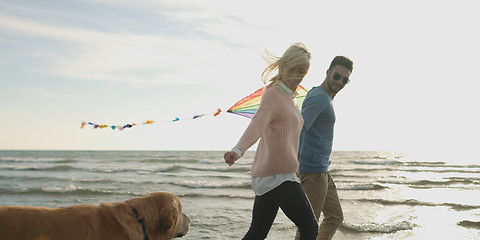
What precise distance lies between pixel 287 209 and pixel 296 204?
0.08 m

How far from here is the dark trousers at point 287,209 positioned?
10.2 ft

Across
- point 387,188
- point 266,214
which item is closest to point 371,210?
point 387,188

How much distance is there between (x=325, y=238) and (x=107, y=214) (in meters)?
2.26

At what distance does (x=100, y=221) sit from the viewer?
3219 mm

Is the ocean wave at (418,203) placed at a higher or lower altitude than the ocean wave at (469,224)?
lower

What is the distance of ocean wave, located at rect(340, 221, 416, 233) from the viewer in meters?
7.29

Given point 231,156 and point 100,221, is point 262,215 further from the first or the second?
point 100,221

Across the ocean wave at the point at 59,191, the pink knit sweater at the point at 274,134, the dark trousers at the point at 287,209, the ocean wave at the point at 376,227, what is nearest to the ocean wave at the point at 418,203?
the ocean wave at the point at 376,227

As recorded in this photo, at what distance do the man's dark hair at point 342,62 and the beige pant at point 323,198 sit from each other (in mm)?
1112

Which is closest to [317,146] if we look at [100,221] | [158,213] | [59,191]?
[158,213]

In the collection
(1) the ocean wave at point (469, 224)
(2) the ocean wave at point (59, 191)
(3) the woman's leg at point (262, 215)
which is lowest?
(2) the ocean wave at point (59, 191)

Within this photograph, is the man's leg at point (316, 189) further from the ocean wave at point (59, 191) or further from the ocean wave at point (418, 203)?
the ocean wave at point (59, 191)

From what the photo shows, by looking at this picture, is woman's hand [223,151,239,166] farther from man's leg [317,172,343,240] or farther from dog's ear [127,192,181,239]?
man's leg [317,172,343,240]

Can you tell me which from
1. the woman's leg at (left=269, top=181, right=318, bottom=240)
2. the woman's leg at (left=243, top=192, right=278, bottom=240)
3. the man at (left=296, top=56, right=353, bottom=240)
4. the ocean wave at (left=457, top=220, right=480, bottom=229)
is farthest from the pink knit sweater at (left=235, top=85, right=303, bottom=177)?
the ocean wave at (left=457, top=220, right=480, bottom=229)
